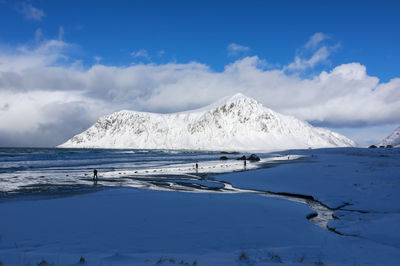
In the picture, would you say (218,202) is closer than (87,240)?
No

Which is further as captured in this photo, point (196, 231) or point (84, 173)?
point (84, 173)

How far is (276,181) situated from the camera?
86.4 ft

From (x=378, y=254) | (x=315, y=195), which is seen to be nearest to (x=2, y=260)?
(x=378, y=254)

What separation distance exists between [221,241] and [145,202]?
7.26 metres

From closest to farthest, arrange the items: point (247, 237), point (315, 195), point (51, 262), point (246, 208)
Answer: point (51, 262) → point (247, 237) → point (246, 208) → point (315, 195)

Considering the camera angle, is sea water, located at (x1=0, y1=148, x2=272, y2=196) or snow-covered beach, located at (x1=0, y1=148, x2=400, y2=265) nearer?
snow-covered beach, located at (x1=0, y1=148, x2=400, y2=265)

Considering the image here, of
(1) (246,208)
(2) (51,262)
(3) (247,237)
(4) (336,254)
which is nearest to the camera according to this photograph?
(2) (51,262)

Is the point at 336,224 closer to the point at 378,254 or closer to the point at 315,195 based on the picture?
the point at 378,254

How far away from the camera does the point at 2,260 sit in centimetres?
700

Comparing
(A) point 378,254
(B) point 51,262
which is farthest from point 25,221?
(A) point 378,254

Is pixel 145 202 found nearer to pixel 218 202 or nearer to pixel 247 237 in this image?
pixel 218 202

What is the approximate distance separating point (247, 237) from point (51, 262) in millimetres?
6068

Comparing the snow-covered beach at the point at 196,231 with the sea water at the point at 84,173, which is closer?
the snow-covered beach at the point at 196,231

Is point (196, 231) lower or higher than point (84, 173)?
higher
